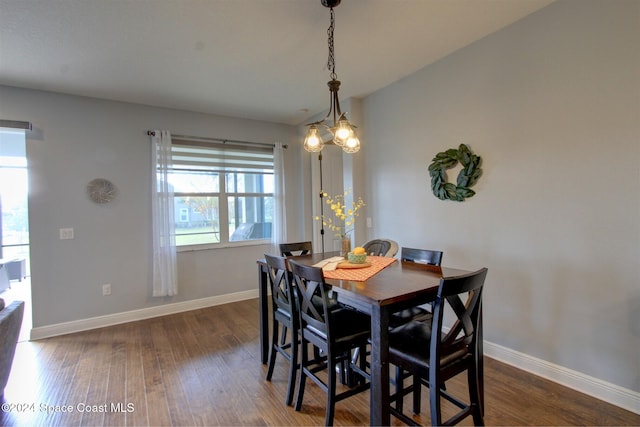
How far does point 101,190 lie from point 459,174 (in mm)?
3910

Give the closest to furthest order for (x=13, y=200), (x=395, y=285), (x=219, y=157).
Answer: (x=395, y=285), (x=219, y=157), (x=13, y=200)

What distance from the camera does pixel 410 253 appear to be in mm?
2443

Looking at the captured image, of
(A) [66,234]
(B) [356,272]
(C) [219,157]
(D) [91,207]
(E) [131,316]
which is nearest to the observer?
(B) [356,272]

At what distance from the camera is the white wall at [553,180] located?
1887 millimetres

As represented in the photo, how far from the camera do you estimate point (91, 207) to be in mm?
3553

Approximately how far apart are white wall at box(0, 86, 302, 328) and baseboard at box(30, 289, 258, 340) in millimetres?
53

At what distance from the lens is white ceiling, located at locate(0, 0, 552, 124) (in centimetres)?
208

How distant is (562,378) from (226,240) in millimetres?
3884

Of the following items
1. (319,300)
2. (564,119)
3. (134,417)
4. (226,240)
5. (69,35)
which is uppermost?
(69,35)

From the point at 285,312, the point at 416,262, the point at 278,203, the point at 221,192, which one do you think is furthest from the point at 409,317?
the point at 221,192

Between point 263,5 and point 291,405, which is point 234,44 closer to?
point 263,5

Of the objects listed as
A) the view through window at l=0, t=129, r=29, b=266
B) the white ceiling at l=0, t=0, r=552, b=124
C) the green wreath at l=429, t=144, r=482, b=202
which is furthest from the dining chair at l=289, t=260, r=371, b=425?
the view through window at l=0, t=129, r=29, b=266

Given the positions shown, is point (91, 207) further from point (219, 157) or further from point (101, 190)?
point (219, 157)

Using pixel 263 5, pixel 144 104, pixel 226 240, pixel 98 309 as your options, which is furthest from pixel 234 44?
pixel 98 309
